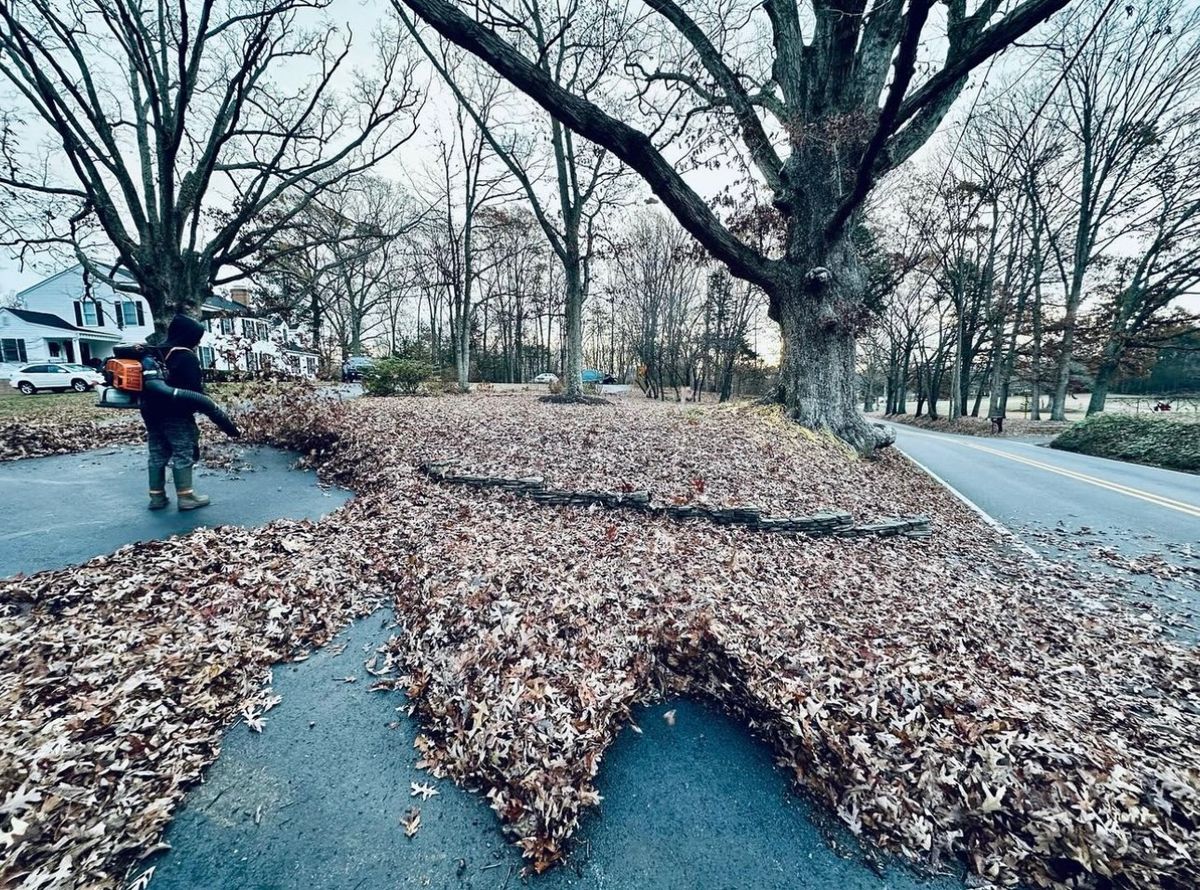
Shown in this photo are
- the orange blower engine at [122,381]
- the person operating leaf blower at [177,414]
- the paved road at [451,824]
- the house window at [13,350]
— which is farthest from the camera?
the house window at [13,350]

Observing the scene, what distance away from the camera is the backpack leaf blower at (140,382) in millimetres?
4371

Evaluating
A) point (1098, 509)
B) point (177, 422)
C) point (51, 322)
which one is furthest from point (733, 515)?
point (51, 322)

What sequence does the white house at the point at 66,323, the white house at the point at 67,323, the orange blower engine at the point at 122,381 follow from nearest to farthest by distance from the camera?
the orange blower engine at the point at 122,381 < the white house at the point at 67,323 < the white house at the point at 66,323

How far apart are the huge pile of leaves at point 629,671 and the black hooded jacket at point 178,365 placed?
4.85ft

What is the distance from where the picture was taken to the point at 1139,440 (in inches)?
442

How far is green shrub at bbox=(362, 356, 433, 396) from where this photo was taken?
13688mm

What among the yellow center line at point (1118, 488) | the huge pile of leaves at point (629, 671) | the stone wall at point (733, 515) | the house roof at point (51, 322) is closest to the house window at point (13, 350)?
the house roof at point (51, 322)

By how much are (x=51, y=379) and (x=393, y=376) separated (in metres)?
19.7

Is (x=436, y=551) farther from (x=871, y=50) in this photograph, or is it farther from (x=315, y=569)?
(x=871, y=50)

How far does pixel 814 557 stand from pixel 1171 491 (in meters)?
7.88

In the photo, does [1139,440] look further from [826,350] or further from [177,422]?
[177,422]

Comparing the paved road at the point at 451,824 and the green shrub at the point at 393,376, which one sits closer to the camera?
the paved road at the point at 451,824

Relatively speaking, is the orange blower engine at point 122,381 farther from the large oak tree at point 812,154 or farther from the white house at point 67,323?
the white house at point 67,323

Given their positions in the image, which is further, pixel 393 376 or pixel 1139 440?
pixel 393 376
